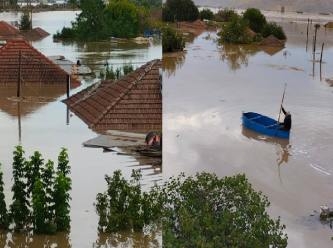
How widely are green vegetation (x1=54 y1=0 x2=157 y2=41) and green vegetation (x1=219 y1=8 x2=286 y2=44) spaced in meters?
8.36

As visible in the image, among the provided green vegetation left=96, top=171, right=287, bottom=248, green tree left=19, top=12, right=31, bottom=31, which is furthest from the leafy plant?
green tree left=19, top=12, right=31, bottom=31

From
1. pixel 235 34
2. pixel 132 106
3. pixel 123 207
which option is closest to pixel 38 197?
pixel 123 207

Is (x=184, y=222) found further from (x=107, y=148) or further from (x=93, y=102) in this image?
(x=93, y=102)

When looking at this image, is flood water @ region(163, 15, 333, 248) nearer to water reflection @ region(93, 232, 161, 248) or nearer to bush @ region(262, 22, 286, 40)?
water reflection @ region(93, 232, 161, 248)

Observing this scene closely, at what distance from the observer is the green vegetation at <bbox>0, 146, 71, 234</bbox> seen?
2371 mm

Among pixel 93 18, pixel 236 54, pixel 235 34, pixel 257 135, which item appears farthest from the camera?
pixel 235 34

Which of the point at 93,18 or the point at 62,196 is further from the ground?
the point at 93,18

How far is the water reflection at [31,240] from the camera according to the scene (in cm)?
246

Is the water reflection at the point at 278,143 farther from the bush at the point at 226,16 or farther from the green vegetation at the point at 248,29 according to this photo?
the green vegetation at the point at 248,29

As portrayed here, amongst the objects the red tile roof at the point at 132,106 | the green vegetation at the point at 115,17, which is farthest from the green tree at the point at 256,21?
the green vegetation at the point at 115,17

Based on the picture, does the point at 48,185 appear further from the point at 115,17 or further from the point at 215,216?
the point at 215,216

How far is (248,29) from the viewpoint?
38.3 ft

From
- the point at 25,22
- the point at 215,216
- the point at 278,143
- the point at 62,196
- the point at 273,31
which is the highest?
the point at 25,22

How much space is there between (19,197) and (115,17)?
790 millimetres
